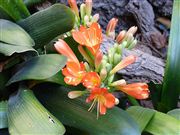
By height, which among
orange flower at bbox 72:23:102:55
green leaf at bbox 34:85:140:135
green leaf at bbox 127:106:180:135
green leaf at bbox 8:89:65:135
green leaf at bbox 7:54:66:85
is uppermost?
orange flower at bbox 72:23:102:55

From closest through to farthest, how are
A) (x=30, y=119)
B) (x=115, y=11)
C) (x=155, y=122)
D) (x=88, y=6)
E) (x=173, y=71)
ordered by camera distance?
(x=30, y=119), (x=155, y=122), (x=88, y=6), (x=173, y=71), (x=115, y=11)

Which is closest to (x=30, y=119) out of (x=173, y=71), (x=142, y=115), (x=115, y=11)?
(x=142, y=115)

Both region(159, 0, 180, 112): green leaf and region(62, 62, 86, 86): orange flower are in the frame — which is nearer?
region(62, 62, 86, 86): orange flower

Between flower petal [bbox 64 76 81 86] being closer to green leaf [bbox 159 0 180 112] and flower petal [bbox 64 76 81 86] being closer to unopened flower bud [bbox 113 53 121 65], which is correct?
unopened flower bud [bbox 113 53 121 65]

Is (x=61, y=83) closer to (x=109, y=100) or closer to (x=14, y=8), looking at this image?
(x=109, y=100)

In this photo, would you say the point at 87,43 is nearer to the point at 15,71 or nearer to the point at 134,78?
the point at 15,71

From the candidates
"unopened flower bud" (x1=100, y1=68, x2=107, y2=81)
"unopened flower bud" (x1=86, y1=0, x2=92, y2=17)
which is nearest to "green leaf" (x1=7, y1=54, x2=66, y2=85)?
"unopened flower bud" (x1=100, y1=68, x2=107, y2=81)

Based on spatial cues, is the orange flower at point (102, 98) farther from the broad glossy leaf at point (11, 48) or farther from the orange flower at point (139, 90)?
the broad glossy leaf at point (11, 48)

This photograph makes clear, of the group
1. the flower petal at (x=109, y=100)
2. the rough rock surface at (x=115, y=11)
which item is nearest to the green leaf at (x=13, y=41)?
the flower petal at (x=109, y=100)
